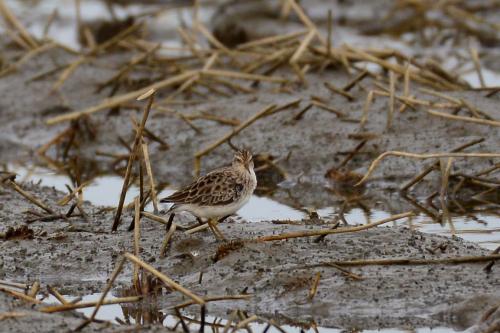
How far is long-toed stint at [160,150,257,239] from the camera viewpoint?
7.70m

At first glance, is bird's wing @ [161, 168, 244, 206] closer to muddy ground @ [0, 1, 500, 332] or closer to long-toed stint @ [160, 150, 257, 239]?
long-toed stint @ [160, 150, 257, 239]

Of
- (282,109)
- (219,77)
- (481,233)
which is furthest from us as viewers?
(219,77)

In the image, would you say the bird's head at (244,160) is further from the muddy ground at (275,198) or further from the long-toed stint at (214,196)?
the muddy ground at (275,198)

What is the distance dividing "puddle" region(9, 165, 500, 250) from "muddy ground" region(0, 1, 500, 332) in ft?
0.80

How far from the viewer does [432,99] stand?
1172cm

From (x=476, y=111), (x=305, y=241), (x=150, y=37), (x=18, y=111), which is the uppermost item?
(x=305, y=241)

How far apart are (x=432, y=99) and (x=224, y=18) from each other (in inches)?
289

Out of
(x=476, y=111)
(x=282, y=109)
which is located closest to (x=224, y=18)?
(x=282, y=109)

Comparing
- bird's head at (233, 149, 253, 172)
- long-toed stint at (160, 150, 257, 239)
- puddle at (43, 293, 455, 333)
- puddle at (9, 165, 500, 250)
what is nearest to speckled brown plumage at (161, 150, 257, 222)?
long-toed stint at (160, 150, 257, 239)

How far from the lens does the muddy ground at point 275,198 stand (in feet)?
22.8

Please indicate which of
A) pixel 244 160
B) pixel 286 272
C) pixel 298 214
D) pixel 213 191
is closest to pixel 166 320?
pixel 286 272

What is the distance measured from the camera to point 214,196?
25.3 ft

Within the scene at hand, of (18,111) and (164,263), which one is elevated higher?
(164,263)

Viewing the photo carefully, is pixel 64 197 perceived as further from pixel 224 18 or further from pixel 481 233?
Answer: pixel 224 18
